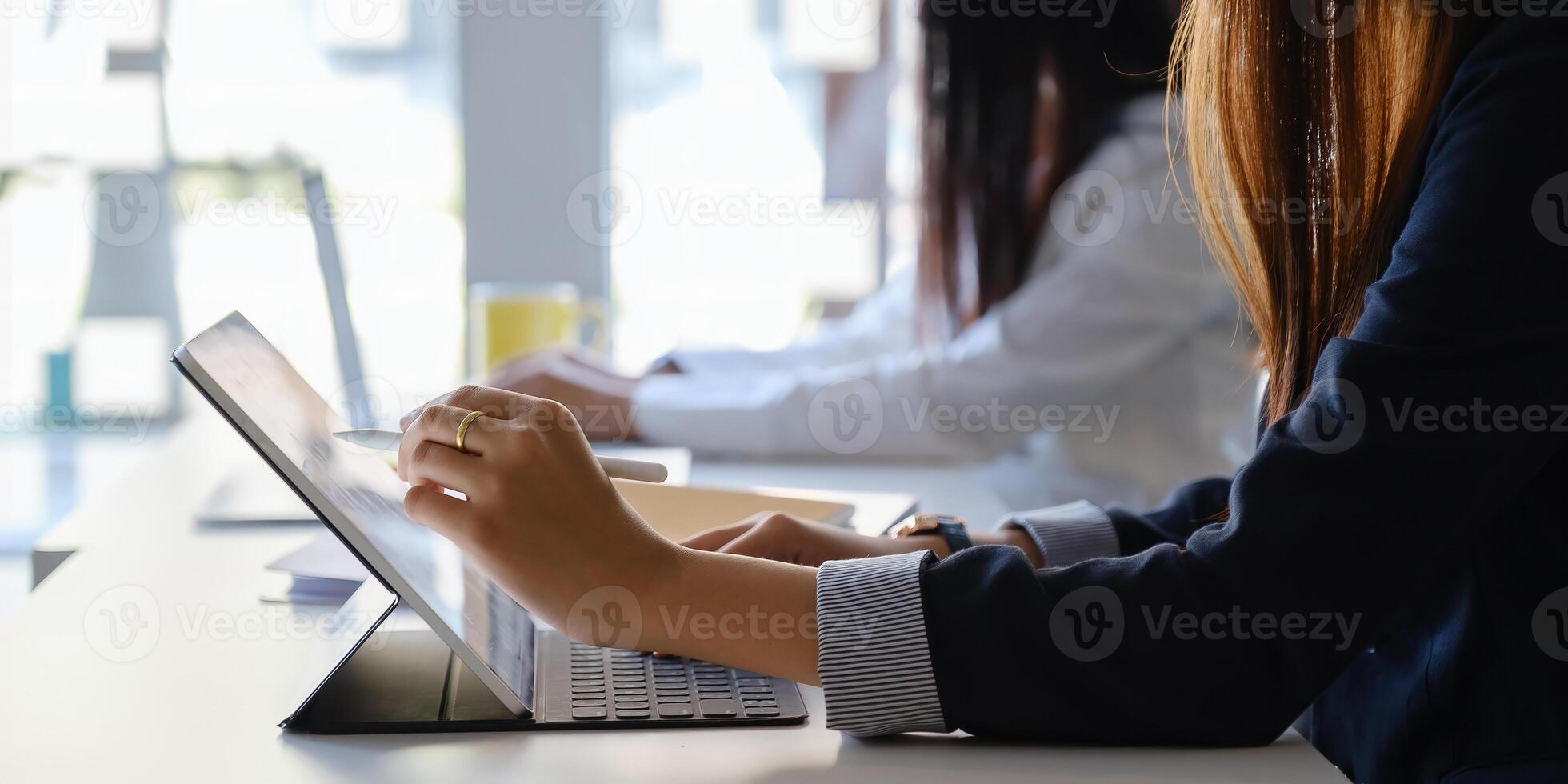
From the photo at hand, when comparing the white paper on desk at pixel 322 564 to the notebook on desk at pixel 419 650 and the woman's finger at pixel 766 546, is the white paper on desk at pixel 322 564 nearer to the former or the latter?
the notebook on desk at pixel 419 650

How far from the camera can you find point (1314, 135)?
2.02 ft

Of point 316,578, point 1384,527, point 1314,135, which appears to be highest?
point 1314,135

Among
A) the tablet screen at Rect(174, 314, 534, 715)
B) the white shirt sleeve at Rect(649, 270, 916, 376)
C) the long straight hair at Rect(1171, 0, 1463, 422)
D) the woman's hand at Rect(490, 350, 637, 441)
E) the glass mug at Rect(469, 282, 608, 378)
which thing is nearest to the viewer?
the tablet screen at Rect(174, 314, 534, 715)

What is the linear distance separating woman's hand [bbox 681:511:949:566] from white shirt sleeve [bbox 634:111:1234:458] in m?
0.63

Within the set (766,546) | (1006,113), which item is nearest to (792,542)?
(766,546)

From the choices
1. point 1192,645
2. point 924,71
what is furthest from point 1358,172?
point 924,71

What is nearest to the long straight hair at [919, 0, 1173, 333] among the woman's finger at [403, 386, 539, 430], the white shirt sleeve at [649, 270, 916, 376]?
the white shirt sleeve at [649, 270, 916, 376]

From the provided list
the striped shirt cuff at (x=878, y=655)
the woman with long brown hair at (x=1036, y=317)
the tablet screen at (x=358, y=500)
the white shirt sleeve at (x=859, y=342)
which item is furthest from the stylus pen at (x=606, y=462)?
the white shirt sleeve at (x=859, y=342)

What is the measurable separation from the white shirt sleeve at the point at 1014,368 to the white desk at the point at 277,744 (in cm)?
69

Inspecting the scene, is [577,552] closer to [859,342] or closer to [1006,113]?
[1006,113]

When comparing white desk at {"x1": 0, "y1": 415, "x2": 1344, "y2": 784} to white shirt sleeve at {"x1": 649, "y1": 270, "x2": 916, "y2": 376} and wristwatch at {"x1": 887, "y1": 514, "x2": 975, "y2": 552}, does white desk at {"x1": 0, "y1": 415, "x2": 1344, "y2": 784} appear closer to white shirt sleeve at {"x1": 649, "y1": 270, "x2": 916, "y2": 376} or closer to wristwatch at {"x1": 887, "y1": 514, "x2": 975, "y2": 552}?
wristwatch at {"x1": 887, "y1": 514, "x2": 975, "y2": 552}

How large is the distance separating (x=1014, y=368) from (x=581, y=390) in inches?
18.8

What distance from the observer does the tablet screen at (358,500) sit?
1.52 ft

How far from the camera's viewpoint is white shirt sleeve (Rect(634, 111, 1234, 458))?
1339 mm
